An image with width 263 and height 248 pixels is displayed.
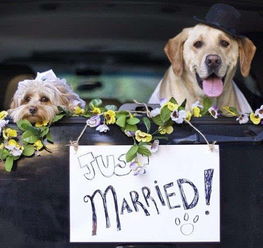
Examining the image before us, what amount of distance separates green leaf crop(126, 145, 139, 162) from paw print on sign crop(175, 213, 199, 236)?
0.25m

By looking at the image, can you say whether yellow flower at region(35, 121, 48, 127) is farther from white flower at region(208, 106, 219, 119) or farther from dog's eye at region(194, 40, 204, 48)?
dog's eye at region(194, 40, 204, 48)

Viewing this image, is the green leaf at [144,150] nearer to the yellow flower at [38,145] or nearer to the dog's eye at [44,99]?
the yellow flower at [38,145]

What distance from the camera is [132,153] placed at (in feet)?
7.56

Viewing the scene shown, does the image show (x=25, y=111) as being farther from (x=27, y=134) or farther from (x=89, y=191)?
(x=89, y=191)

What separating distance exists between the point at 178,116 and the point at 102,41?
1605 millimetres

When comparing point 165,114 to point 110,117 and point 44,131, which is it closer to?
point 110,117

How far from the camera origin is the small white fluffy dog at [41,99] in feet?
8.16

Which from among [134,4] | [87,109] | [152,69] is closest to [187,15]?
[134,4]

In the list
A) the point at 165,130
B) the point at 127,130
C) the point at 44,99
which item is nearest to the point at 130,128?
the point at 127,130

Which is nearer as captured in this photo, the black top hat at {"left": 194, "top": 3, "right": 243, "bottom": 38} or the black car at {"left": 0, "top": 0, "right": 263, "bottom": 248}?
the black car at {"left": 0, "top": 0, "right": 263, "bottom": 248}

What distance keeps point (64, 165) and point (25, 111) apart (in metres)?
0.29

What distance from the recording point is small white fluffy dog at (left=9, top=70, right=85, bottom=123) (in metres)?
2.49

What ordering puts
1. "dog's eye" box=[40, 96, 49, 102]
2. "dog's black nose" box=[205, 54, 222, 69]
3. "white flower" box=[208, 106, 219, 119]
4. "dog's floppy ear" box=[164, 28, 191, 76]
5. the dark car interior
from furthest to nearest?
the dark car interior, "dog's floppy ear" box=[164, 28, 191, 76], "dog's black nose" box=[205, 54, 222, 69], "dog's eye" box=[40, 96, 49, 102], "white flower" box=[208, 106, 219, 119]

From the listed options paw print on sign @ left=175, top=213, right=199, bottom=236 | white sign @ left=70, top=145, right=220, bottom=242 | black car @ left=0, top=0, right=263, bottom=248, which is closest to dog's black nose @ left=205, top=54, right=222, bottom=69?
black car @ left=0, top=0, right=263, bottom=248
